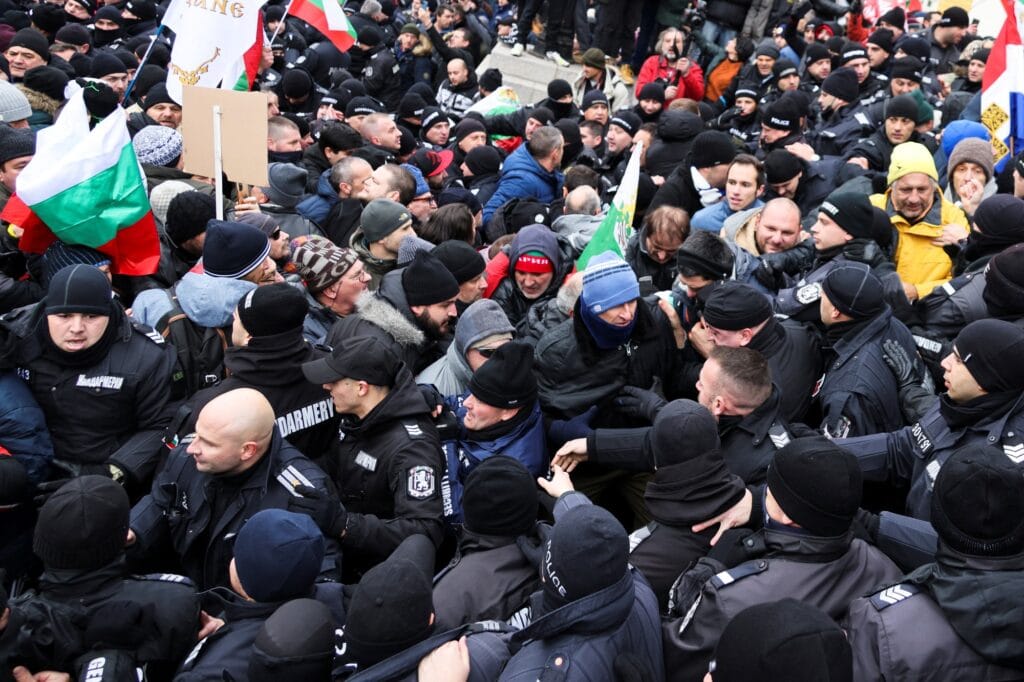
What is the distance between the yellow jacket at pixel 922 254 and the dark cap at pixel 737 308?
1974mm

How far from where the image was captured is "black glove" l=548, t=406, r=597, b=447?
179 inches

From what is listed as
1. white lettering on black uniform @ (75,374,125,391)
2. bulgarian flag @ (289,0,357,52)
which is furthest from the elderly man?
bulgarian flag @ (289,0,357,52)

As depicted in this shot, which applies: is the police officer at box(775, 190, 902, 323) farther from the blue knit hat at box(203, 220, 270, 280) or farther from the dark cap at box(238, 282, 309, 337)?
the blue knit hat at box(203, 220, 270, 280)

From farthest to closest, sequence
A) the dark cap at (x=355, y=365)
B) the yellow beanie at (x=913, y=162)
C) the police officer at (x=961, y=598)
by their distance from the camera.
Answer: the yellow beanie at (x=913, y=162)
the dark cap at (x=355, y=365)
the police officer at (x=961, y=598)

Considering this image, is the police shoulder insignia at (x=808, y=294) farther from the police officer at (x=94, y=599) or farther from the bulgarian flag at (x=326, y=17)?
the bulgarian flag at (x=326, y=17)

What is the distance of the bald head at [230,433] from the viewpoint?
3.71 m

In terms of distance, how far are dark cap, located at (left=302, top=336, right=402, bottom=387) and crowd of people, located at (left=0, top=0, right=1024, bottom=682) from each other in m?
0.01

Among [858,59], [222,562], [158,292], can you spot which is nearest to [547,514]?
[222,562]

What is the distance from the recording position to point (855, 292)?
4.69 meters

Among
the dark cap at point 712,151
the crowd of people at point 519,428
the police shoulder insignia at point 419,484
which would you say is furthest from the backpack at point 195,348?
the dark cap at point 712,151

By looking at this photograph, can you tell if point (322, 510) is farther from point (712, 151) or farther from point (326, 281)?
point (712, 151)

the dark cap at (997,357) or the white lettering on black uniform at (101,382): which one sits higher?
the dark cap at (997,357)

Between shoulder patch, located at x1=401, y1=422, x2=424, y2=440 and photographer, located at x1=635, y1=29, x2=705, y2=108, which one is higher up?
shoulder patch, located at x1=401, y1=422, x2=424, y2=440

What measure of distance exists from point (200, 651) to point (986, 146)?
21.3ft
